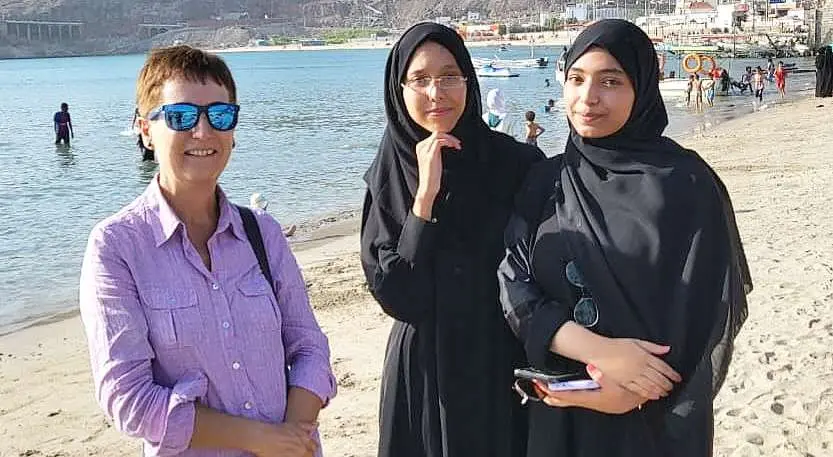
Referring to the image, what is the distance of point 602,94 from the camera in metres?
2.03

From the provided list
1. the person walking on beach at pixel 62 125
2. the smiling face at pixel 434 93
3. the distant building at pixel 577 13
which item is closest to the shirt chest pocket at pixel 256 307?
the smiling face at pixel 434 93

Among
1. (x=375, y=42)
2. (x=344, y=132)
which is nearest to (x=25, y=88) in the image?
(x=344, y=132)

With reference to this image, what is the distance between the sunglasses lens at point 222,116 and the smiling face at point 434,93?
55 cm

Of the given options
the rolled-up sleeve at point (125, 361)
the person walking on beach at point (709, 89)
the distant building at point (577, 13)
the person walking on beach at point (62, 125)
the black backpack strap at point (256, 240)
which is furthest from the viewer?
the distant building at point (577, 13)

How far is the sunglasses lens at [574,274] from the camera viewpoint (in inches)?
80.0

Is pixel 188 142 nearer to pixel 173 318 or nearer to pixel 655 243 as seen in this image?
pixel 173 318

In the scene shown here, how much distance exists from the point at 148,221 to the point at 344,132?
81.9 ft

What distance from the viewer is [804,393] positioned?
13.6ft

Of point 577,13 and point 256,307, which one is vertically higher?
point 577,13

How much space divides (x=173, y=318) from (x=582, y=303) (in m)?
0.94

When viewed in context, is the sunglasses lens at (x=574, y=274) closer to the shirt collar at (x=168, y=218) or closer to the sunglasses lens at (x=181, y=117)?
the shirt collar at (x=168, y=218)

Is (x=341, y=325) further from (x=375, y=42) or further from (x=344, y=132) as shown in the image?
(x=375, y=42)

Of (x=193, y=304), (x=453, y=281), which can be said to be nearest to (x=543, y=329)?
(x=453, y=281)

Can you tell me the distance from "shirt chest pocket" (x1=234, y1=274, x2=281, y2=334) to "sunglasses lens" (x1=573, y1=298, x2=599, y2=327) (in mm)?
709
